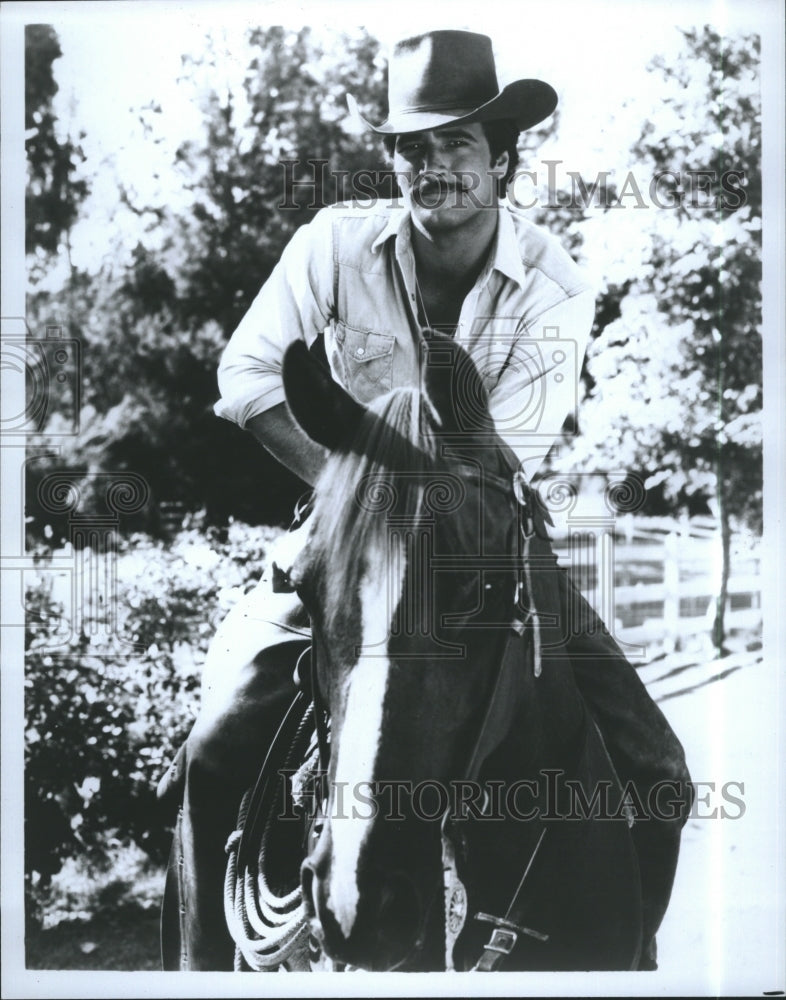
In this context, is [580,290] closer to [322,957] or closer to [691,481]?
[691,481]

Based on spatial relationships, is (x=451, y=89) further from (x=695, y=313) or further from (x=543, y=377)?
(x=695, y=313)

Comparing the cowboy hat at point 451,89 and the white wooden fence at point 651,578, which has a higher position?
the cowboy hat at point 451,89

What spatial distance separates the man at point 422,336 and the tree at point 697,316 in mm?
161

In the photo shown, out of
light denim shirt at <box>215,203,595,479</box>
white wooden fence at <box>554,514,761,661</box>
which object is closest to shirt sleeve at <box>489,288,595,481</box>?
light denim shirt at <box>215,203,595,479</box>

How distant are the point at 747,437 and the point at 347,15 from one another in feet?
5.72

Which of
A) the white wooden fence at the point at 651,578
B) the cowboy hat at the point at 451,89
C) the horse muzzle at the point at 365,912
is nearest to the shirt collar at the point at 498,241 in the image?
the cowboy hat at the point at 451,89

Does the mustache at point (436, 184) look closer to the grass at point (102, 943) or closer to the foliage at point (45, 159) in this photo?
the foliage at point (45, 159)

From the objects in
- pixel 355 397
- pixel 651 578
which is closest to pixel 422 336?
pixel 355 397

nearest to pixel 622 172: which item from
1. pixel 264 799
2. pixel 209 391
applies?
pixel 209 391

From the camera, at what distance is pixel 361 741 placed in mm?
2525

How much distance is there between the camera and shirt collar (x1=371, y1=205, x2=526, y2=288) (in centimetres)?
327

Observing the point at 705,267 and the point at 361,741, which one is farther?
the point at 705,267

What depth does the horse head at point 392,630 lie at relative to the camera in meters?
2.52

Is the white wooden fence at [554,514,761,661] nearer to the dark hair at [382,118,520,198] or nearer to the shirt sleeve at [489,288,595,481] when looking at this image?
the shirt sleeve at [489,288,595,481]
